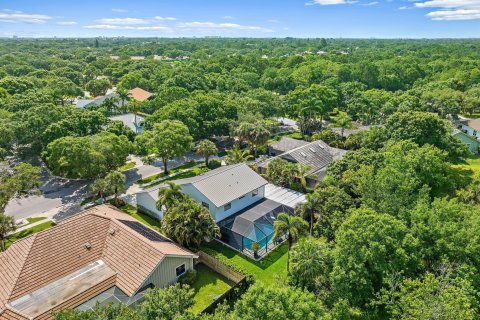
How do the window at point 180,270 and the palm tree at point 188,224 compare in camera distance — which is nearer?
the window at point 180,270

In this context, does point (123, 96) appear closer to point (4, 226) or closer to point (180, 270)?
point (4, 226)

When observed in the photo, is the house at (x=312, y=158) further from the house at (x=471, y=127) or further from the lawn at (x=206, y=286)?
the house at (x=471, y=127)

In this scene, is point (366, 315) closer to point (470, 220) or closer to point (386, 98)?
point (470, 220)

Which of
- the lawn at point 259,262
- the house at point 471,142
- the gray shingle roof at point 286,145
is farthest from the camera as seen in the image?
the house at point 471,142

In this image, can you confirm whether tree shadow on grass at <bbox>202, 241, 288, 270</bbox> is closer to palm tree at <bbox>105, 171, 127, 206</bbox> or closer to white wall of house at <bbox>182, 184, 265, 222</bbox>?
white wall of house at <bbox>182, 184, 265, 222</bbox>

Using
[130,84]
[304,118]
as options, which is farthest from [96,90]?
[304,118]

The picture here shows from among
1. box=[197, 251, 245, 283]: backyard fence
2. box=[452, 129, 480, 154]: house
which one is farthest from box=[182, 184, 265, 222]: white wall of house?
box=[452, 129, 480, 154]: house

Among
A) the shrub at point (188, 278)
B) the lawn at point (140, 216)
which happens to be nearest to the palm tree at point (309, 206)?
Answer: the shrub at point (188, 278)
